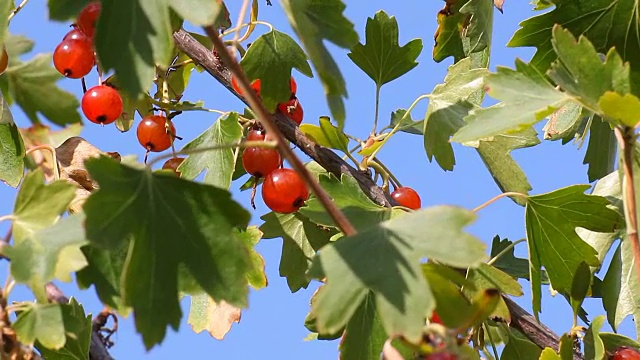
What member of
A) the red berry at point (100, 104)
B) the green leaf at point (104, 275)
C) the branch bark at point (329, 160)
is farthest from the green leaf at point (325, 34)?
the red berry at point (100, 104)

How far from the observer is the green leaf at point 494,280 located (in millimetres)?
1653

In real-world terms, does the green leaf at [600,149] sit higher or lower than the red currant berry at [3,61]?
lower

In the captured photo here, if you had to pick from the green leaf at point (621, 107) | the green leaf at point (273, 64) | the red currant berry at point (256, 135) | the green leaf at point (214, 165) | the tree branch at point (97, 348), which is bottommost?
Answer: the tree branch at point (97, 348)

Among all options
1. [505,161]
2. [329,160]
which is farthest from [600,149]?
[329,160]

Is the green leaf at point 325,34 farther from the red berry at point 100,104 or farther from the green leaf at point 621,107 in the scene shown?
the red berry at point 100,104

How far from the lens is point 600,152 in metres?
2.16

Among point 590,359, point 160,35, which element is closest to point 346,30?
point 160,35

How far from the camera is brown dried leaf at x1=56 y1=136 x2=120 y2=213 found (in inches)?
75.6

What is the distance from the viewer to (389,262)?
106 cm

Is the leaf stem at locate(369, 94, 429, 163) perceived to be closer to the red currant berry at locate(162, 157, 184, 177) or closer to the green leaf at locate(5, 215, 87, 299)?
the red currant berry at locate(162, 157, 184, 177)

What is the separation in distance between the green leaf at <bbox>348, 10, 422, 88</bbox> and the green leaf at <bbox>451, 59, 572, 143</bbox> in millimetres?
742

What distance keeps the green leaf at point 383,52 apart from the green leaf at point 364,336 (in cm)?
76

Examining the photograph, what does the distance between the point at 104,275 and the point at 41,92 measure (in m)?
0.48

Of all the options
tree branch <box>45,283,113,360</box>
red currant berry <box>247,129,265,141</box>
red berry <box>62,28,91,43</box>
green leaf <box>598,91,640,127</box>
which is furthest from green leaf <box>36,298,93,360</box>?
green leaf <box>598,91,640,127</box>
